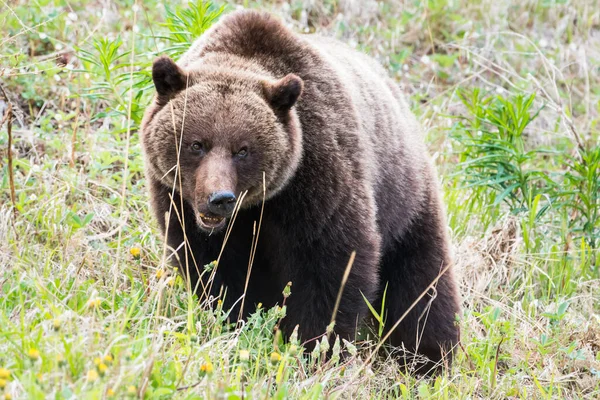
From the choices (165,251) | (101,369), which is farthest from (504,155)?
(101,369)

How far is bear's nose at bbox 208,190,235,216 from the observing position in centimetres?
462

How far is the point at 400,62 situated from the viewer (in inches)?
384

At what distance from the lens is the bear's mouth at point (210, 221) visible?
15.6 ft

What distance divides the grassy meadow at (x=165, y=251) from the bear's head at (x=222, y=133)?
288 millimetres

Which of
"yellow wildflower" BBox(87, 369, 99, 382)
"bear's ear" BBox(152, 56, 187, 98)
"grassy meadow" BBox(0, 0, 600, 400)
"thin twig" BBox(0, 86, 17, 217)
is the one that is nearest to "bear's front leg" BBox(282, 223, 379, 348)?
"grassy meadow" BBox(0, 0, 600, 400)

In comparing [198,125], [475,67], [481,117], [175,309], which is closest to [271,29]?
[198,125]

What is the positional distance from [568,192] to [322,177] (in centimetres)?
283

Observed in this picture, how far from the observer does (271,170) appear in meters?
4.96

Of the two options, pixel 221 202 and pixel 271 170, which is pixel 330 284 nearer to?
pixel 271 170

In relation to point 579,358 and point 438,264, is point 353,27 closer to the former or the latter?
point 438,264

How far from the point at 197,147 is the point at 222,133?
0.17m

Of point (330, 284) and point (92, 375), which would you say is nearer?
point (92, 375)

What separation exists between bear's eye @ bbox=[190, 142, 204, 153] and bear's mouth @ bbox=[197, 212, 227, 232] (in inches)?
14.5

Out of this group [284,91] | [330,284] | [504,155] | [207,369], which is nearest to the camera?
[207,369]
